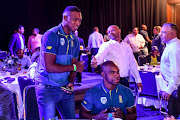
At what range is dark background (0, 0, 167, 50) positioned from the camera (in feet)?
38.3

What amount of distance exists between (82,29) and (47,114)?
424 inches

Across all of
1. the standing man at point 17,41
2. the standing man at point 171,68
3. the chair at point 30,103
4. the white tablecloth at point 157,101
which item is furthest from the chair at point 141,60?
the standing man at point 17,41

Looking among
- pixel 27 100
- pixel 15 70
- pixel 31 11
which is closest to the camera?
pixel 27 100

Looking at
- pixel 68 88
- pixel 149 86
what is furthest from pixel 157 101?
pixel 68 88

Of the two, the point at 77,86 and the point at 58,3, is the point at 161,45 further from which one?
the point at 58,3

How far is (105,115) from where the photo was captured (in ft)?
7.21

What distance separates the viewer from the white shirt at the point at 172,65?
3.20 meters

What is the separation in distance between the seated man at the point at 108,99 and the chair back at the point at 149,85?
2158 mm

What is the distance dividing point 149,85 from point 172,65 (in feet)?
4.94

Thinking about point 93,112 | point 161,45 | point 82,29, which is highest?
point 82,29

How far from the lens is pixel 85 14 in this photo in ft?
42.7

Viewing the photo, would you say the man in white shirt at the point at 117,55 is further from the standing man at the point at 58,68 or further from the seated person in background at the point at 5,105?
the seated person in background at the point at 5,105

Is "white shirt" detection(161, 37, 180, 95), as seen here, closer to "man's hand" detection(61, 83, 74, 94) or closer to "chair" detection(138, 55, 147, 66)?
"man's hand" detection(61, 83, 74, 94)

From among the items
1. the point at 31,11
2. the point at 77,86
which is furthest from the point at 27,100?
the point at 31,11
